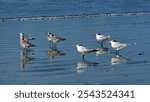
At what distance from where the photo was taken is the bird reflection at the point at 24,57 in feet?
65.5

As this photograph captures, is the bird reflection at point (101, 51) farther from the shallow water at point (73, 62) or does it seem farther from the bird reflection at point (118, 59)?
the bird reflection at point (118, 59)

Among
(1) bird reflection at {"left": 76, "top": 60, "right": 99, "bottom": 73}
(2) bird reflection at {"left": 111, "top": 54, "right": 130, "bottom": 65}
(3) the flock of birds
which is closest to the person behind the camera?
(1) bird reflection at {"left": 76, "top": 60, "right": 99, "bottom": 73}

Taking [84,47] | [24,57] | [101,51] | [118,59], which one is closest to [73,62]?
[84,47]

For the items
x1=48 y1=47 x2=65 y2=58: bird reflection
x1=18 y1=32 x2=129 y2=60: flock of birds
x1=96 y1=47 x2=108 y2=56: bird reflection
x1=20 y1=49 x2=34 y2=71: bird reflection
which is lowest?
x1=20 y1=49 x2=34 y2=71: bird reflection

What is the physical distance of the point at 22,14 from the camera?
1933 inches

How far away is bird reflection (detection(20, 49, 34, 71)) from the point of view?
20.0 metres

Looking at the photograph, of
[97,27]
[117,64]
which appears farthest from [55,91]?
[97,27]

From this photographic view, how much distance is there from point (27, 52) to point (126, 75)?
7.19m

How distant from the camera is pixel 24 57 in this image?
21.7m

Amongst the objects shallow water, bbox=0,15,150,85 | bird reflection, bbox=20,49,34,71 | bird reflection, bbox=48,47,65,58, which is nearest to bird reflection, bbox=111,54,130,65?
shallow water, bbox=0,15,150,85

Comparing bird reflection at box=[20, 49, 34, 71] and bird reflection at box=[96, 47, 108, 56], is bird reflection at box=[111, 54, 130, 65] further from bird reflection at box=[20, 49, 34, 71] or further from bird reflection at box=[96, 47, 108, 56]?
bird reflection at box=[20, 49, 34, 71]

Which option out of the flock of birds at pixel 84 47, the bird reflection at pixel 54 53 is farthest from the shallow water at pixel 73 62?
the flock of birds at pixel 84 47

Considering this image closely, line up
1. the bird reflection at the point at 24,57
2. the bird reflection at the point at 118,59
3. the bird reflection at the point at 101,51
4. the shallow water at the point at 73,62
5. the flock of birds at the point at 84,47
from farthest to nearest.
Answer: the bird reflection at the point at 101,51, the flock of birds at the point at 84,47, the bird reflection at the point at 24,57, the bird reflection at the point at 118,59, the shallow water at the point at 73,62

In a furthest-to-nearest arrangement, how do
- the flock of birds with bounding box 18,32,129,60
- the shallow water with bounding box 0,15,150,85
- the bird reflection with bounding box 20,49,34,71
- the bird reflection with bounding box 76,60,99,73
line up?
the flock of birds with bounding box 18,32,129,60, the bird reflection with bounding box 20,49,34,71, the bird reflection with bounding box 76,60,99,73, the shallow water with bounding box 0,15,150,85
